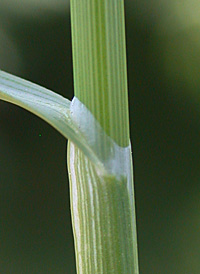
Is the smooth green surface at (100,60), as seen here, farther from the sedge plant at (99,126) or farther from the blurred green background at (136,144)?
the blurred green background at (136,144)

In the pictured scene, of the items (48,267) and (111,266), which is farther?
(48,267)

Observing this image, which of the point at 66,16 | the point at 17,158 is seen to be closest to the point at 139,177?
the point at 17,158

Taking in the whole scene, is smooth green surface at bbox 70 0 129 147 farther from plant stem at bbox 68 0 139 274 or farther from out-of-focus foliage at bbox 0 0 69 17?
out-of-focus foliage at bbox 0 0 69 17

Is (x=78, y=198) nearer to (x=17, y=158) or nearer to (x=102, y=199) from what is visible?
(x=102, y=199)

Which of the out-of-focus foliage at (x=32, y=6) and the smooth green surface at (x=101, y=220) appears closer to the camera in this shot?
the smooth green surface at (x=101, y=220)

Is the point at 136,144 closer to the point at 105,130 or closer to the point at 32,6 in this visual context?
the point at 32,6

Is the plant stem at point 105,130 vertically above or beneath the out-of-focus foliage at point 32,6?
beneath

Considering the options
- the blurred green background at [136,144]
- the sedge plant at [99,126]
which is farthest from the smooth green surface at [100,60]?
the blurred green background at [136,144]
